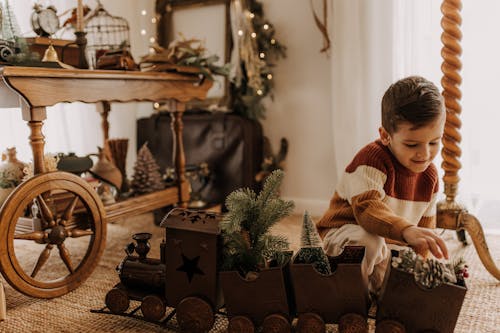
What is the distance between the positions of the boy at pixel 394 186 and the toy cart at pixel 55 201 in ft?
2.50

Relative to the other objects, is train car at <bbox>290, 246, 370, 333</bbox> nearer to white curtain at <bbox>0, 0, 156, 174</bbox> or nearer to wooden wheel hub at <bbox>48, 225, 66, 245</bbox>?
wooden wheel hub at <bbox>48, 225, 66, 245</bbox>

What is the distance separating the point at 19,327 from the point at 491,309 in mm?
1259

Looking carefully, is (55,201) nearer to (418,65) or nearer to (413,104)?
(413,104)

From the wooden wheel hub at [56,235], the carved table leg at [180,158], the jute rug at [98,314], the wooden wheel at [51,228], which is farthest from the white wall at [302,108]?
the wooden wheel hub at [56,235]

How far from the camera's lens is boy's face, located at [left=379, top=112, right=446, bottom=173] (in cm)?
121

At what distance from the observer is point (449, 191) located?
1.67 m

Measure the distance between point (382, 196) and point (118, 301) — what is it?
2.43 ft

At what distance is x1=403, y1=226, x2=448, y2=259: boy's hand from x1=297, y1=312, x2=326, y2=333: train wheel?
27 cm

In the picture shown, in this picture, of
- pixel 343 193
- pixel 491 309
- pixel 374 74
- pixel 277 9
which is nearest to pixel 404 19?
A: pixel 374 74

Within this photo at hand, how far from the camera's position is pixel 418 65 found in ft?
6.68

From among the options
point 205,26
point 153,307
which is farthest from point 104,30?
point 153,307

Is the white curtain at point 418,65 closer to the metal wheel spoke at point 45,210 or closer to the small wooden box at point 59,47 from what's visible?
the small wooden box at point 59,47

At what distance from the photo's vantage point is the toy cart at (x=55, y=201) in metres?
1.35

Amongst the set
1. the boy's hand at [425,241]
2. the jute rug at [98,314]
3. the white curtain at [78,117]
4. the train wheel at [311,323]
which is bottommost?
the jute rug at [98,314]
